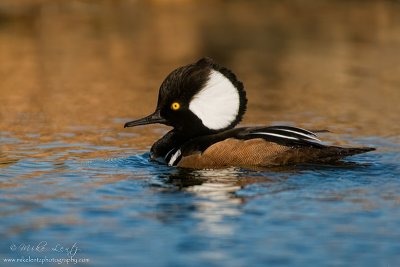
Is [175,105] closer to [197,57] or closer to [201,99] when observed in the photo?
[201,99]

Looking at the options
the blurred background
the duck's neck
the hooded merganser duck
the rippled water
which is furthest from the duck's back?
the blurred background

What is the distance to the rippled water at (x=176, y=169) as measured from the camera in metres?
6.47

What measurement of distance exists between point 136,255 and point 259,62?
13165 millimetres

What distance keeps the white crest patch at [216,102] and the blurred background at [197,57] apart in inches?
99.3

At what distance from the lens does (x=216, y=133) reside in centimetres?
983

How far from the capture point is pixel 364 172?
28.8ft

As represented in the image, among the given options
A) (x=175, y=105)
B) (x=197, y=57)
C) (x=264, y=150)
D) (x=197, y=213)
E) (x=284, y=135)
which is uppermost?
(x=197, y=57)

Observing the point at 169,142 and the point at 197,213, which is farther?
the point at 169,142

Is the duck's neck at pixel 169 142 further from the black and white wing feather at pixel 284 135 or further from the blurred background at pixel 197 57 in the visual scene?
the blurred background at pixel 197 57

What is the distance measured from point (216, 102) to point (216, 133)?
334 millimetres

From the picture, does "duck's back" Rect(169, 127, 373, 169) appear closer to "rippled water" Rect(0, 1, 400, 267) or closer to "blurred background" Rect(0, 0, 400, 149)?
"rippled water" Rect(0, 1, 400, 267)

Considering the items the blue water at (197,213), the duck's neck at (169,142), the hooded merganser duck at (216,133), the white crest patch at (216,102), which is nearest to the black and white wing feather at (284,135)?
the hooded merganser duck at (216,133)

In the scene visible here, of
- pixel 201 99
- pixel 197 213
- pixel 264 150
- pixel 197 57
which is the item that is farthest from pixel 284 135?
pixel 197 57

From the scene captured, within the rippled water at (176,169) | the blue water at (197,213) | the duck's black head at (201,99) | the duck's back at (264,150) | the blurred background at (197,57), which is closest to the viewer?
the blue water at (197,213)
